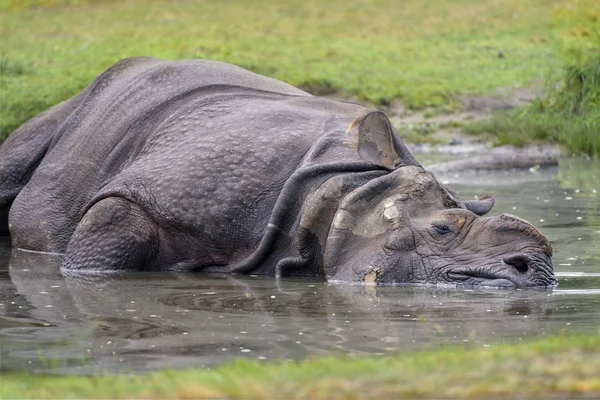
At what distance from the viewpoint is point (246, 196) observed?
7.65 m

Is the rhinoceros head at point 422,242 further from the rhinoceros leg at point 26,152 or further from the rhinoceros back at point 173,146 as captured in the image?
the rhinoceros leg at point 26,152

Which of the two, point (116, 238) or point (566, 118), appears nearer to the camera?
point (116, 238)

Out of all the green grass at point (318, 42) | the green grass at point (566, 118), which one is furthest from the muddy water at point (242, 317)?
the green grass at point (318, 42)

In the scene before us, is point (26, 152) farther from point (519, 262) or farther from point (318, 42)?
point (318, 42)

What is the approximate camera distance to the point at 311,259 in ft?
24.5

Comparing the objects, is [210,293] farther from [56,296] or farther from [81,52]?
[81,52]

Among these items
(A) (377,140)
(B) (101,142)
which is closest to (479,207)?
(A) (377,140)

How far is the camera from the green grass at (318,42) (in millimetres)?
17031

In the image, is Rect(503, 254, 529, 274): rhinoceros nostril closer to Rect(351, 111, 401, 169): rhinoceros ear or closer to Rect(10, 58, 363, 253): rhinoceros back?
Rect(351, 111, 401, 169): rhinoceros ear

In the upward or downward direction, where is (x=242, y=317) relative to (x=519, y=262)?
downward

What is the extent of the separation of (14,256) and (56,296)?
77.3 inches

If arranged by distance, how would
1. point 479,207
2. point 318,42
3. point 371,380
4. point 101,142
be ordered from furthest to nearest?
point 318,42
point 101,142
point 479,207
point 371,380

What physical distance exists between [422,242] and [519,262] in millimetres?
530

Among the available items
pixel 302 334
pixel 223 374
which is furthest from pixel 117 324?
pixel 223 374
